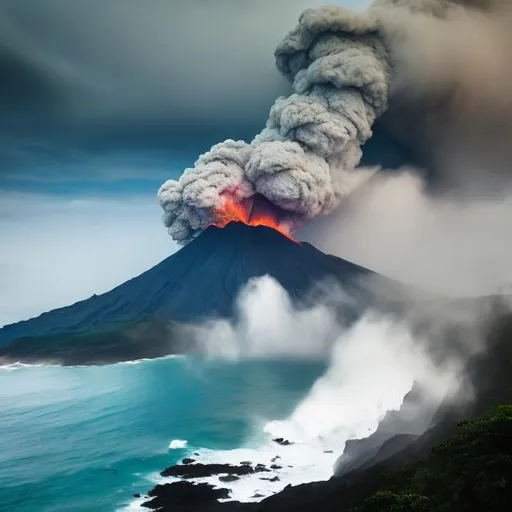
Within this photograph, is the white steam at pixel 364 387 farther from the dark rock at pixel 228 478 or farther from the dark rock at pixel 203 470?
the dark rock at pixel 228 478

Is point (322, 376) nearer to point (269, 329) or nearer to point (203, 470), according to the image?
point (269, 329)

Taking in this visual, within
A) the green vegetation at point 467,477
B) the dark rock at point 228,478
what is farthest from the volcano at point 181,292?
the green vegetation at point 467,477

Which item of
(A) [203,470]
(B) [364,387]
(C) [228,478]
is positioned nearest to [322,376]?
(B) [364,387]

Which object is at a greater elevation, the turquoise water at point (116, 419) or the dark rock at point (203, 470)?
the turquoise water at point (116, 419)

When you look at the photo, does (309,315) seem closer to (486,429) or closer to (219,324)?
(219,324)

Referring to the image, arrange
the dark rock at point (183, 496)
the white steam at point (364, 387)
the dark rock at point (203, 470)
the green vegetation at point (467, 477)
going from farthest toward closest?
the white steam at point (364, 387)
the dark rock at point (203, 470)
the dark rock at point (183, 496)
the green vegetation at point (467, 477)

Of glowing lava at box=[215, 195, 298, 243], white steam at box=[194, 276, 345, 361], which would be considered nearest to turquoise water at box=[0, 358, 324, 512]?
white steam at box=[194, 276, 345, 361]

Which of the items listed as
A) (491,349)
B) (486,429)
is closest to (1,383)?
(491,349)
